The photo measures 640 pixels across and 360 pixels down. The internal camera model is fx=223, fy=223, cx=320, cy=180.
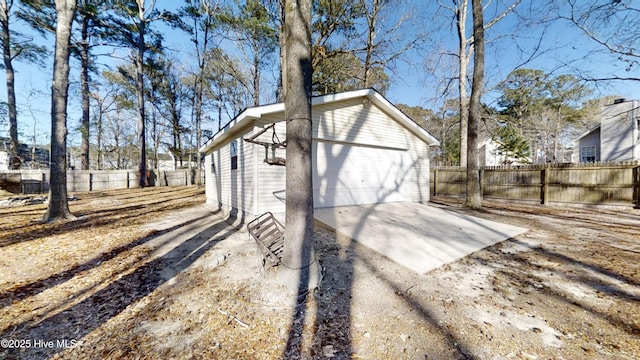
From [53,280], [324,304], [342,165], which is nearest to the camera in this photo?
[324,304]

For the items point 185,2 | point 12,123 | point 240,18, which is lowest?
point 12,123

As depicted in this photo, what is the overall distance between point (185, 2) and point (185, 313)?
63.7 feet

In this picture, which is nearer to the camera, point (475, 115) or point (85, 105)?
point (475, 115)

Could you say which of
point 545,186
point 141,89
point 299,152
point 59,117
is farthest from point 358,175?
point 141,89

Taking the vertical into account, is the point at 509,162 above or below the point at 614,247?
above

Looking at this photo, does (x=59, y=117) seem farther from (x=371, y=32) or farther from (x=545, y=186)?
(x=545, y=186)

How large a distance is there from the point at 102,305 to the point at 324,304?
101 inches

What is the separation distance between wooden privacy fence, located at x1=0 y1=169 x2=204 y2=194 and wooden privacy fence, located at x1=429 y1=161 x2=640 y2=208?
74.1ft

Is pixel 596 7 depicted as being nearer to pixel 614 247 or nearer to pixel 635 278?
pixel 614 247

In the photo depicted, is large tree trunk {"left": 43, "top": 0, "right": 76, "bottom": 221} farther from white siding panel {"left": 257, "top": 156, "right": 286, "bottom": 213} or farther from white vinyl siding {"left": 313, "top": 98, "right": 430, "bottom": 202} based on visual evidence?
white vinyl siding {"left": 313, "top": 98, "right": 430, "bottom": 202}

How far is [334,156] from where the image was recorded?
22.1ft

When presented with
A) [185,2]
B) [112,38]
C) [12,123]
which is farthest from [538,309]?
[12,123]

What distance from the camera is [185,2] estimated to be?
14.7 meters

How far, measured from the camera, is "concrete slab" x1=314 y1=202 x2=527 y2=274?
12.5 feet
